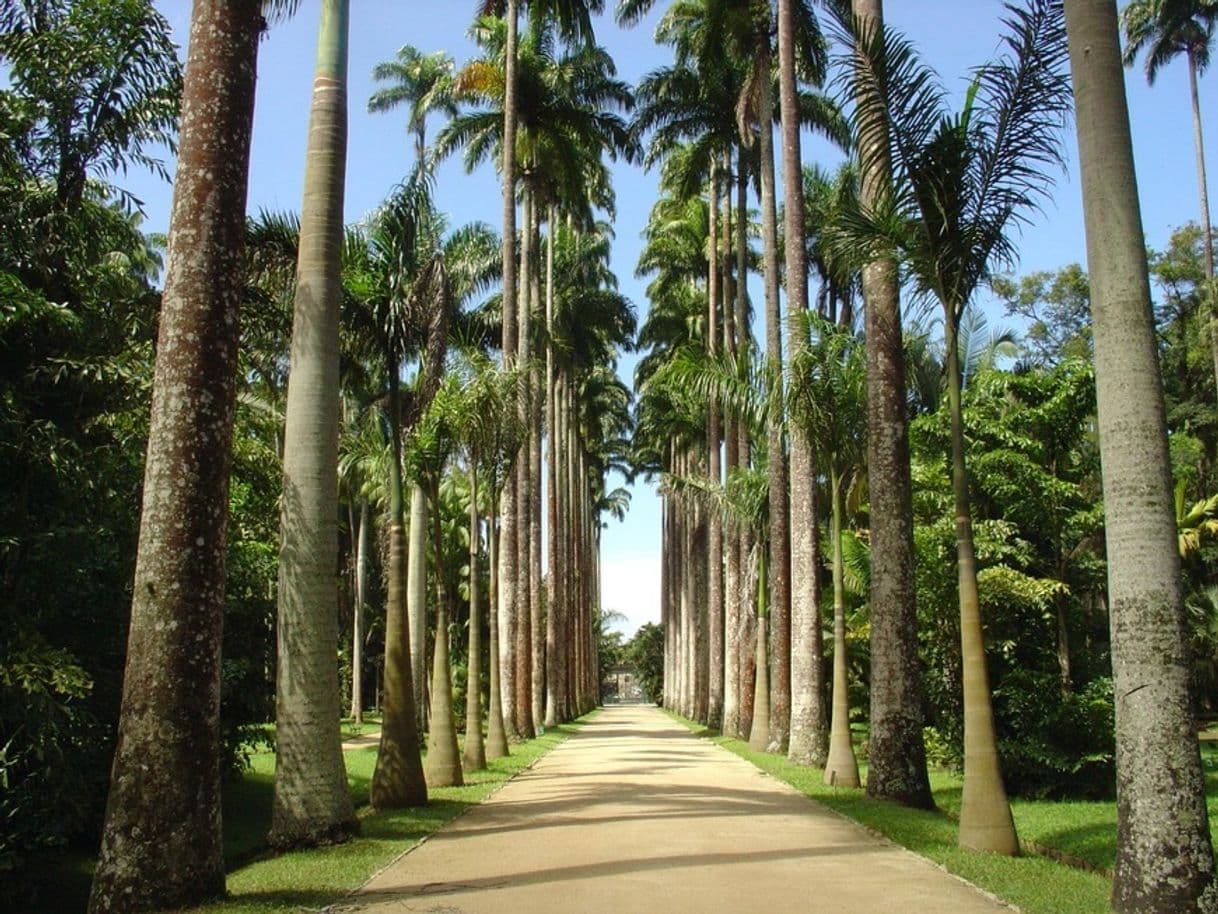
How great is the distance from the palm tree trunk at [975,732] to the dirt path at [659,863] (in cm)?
70

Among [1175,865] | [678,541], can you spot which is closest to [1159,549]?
[1175,865]

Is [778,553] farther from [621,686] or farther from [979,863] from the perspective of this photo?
[621,686]

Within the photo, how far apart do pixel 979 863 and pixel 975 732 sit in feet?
3.98

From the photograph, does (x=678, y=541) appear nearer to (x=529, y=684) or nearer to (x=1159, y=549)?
(x=529, y=684)

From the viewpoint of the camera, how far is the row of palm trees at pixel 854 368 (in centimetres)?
755

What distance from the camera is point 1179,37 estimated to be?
41.8 m

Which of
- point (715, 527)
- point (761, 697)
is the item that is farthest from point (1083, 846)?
point (715, 527)

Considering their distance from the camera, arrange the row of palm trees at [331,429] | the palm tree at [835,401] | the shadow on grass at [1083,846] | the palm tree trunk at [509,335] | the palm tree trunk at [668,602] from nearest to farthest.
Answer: the row of palm trees at [331,429]
the shadow on grass at [1083,846]
the palm tree at [835,401]
the palm tree trunk at [509,335]
the palm tree trunk at [668,602]

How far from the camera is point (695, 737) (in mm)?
32469

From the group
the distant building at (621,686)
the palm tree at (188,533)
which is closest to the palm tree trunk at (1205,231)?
the palm tree at (188,533)

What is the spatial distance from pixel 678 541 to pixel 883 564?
44777 mm

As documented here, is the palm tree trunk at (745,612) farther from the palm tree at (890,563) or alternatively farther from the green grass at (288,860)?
the palm tree at (890,563)

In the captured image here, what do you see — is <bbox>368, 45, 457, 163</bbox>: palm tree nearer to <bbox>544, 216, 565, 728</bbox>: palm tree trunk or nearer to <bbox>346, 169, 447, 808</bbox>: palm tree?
<bbox>544, 216, 565, 728</bbox>: palm tree trunk

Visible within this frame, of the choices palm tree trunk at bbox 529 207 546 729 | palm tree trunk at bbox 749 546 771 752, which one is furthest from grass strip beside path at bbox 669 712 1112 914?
palm tree trunk at bbox 529 207 546 729
